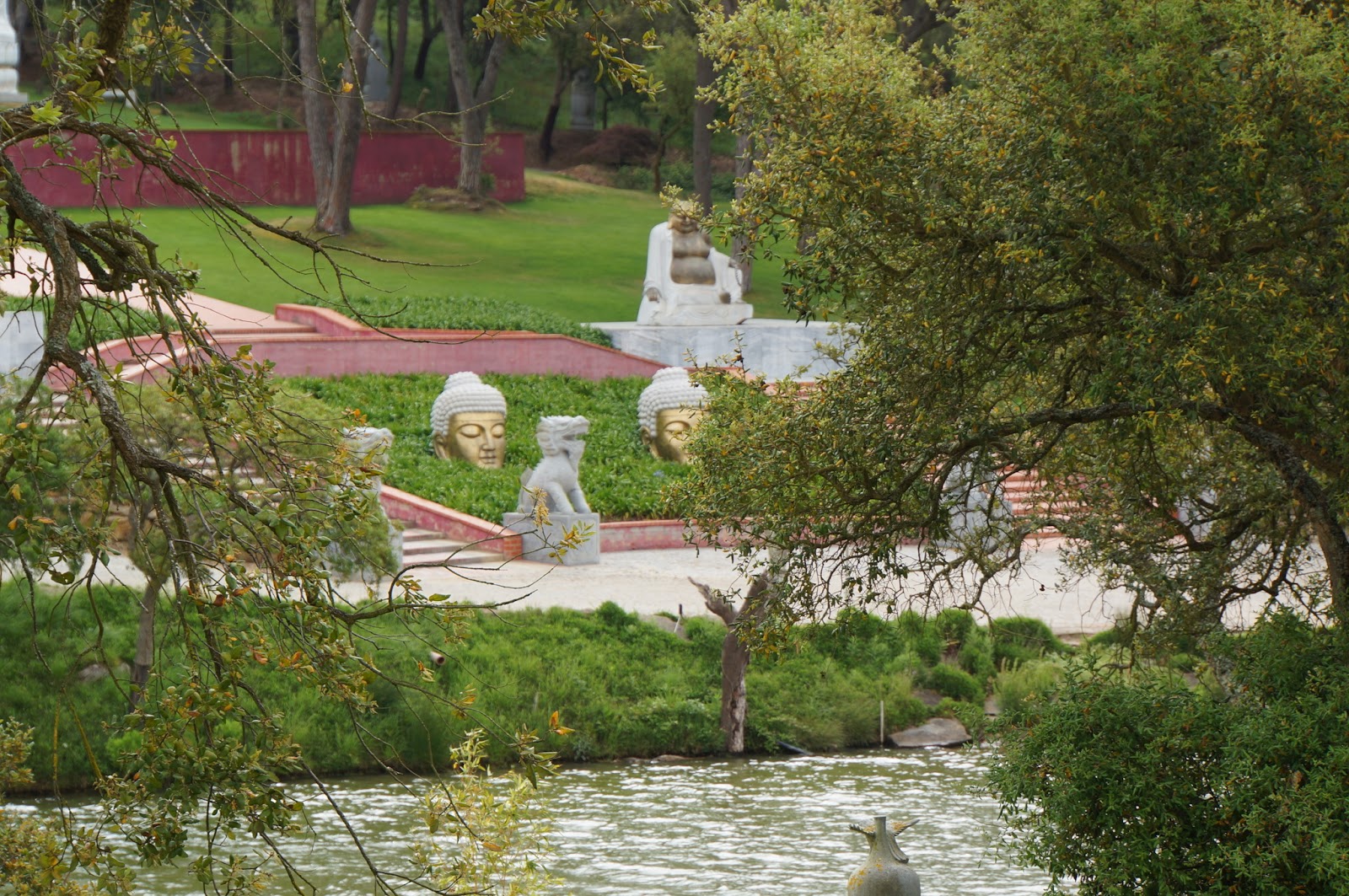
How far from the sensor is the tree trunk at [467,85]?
37719 mm

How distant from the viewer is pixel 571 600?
57.1 feet

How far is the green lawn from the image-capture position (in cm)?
3044

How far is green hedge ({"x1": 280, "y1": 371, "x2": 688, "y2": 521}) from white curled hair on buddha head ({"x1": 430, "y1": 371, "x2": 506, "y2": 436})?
0.47 metres

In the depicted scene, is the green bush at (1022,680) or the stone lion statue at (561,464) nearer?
the green bush at (1022,680)

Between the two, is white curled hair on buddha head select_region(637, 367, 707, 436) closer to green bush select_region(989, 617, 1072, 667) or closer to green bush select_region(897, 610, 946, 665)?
green bush select_region(897, 610, 946, 665)

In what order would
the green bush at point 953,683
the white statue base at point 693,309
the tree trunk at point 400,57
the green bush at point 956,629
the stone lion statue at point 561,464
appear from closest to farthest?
the green bush at point 953,683
the green bush at point 956,629
the stone lion statue at point 561,464
the white statue base at point 693,309
the tree trunk at point 400,57

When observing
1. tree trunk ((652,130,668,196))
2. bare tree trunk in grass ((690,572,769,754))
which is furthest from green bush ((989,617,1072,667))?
tree trunk ((652,130,668,196))

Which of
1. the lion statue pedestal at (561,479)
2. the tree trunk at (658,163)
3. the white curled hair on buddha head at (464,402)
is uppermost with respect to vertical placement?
the tree trunk at (658,163)

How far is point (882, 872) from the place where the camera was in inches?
406

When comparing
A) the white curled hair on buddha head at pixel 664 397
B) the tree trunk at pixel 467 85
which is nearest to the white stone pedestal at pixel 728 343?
the white curled hair on buddha head at pixel 664 397

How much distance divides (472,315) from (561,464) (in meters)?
7.65

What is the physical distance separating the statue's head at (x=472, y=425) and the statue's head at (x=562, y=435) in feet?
8.22

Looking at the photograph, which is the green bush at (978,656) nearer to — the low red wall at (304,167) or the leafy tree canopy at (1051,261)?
the leafy tree canopy at (1051,261)

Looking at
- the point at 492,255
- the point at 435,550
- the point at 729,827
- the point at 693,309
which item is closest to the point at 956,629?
the point at 729,827
